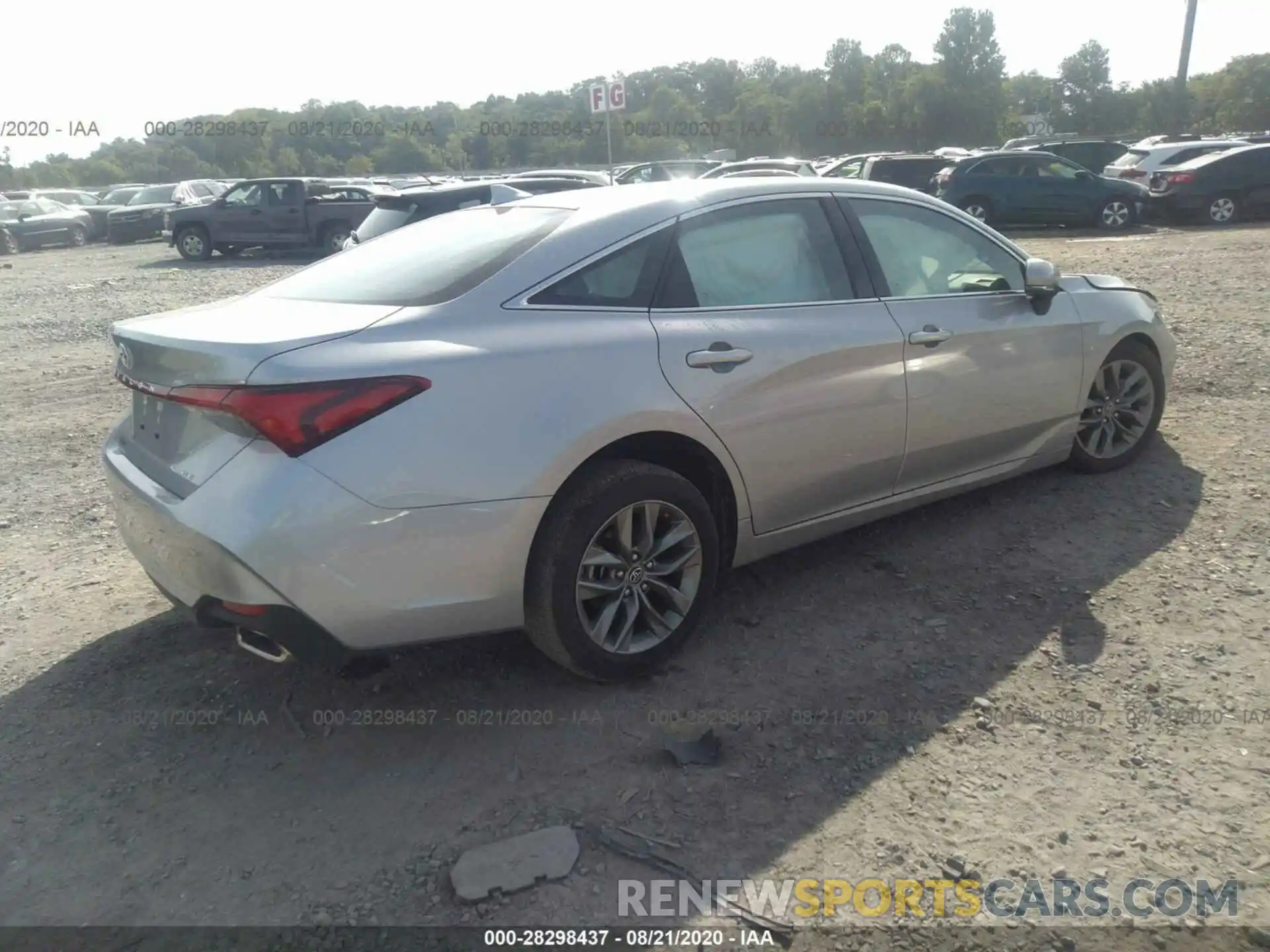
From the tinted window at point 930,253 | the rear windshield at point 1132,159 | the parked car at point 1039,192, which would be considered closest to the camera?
the tinted window at point 930,253

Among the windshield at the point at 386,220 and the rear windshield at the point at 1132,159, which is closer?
the windshield at the point at 386,220

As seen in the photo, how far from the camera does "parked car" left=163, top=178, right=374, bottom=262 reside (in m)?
20.0

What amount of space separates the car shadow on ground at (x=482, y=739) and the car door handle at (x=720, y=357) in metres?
1.01

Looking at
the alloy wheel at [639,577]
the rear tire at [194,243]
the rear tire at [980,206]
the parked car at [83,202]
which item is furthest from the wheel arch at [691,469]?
the parked car at [83,202]

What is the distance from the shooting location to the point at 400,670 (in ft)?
11.8

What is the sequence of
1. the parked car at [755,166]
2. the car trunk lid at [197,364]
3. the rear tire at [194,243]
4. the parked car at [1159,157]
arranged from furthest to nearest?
the rear tire at [194,243] < the parked car at [1159,157] < the parked car at [755,166] < the car trunk lid at [197,364]

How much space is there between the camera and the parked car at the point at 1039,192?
743 inches

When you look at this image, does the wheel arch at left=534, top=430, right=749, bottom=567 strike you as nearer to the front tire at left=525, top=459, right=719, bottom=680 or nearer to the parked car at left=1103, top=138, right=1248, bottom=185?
the front tire at left=525, top=459, right=719, bottom=680

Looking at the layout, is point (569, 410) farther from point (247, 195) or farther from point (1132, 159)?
point (1132, 159)

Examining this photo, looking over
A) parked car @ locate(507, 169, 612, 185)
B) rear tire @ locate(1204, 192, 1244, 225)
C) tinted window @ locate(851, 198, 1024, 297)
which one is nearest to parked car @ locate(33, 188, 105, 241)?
parked car @ locate(507, 169, 612, 185)

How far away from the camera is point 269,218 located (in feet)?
65.9

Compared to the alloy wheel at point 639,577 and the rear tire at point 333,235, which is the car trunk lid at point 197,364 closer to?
the alloy wheel at point 639,577

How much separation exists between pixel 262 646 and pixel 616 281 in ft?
5.25

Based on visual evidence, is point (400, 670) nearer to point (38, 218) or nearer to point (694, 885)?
point (694, 885)
